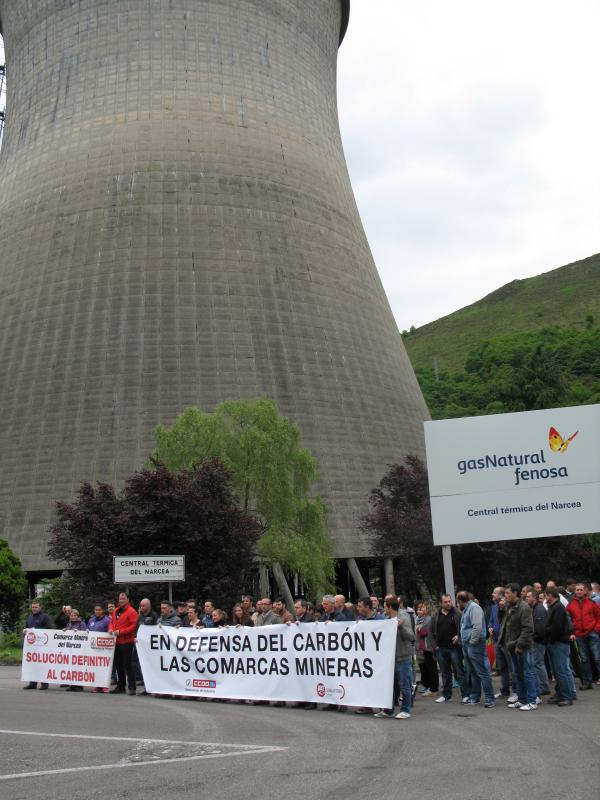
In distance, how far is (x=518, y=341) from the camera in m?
72.9

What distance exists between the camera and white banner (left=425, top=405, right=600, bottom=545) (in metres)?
11.2

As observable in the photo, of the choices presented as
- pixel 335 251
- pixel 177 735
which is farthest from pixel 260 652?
pixel 335 251

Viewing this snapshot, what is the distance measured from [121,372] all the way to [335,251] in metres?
7.46

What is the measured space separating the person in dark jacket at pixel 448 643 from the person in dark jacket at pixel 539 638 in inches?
29.5

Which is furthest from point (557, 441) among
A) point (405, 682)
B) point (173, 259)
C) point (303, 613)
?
point (173, 259)

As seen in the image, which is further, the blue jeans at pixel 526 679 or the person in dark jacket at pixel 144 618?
the person in dark jacket at pixel 144 618

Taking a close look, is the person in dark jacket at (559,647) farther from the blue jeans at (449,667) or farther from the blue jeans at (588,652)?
the blue jeans at (588,652)

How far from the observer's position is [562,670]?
8375 mm

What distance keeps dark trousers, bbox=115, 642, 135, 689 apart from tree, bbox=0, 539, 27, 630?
9.09m

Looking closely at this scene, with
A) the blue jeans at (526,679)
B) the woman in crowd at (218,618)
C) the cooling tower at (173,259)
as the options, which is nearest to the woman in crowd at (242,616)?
the woman in crowd at (218,618)

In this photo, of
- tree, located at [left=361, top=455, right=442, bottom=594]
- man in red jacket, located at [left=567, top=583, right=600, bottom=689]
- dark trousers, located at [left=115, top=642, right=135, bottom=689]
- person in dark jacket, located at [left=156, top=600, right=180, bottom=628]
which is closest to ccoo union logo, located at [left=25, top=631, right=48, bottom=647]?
dark trousers, located at [left=115, top=642, right=135, bottom=689]

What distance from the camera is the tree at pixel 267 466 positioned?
60.6 feet

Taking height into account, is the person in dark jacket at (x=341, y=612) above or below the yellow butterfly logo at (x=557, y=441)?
below

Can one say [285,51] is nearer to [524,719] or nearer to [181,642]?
[181,642]
